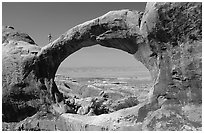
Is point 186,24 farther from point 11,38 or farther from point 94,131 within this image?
point 11,38

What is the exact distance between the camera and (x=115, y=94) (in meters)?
13.4

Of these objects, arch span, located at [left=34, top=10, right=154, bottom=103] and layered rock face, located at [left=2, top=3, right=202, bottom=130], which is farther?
arch span, located at [left=34, top=10, right=154, bottom=103]

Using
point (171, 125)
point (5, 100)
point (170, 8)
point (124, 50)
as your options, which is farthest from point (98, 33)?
point (5, 100)

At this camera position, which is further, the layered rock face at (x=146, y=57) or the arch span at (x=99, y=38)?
the arch span at (x=99, y=38)

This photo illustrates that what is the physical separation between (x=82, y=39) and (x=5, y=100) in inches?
129

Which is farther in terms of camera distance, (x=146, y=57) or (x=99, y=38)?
(x=99, y=38)

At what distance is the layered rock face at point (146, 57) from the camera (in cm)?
514

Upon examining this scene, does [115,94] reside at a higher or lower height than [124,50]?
lower

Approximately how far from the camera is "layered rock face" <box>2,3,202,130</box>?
514 centimetres

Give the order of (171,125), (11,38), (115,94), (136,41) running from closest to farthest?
(171,125)
(136,41)
(11,38)
(115,94)

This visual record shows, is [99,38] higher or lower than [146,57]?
higher

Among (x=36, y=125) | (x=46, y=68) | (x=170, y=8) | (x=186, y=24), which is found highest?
(x=170, y=8)

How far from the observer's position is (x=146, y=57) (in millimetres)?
6027

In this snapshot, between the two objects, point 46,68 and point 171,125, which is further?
point 46,68
